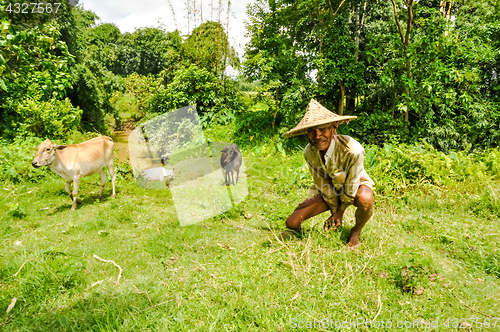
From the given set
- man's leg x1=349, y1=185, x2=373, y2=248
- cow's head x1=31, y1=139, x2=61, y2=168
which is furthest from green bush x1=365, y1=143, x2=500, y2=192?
cow's head x1=31, y1=139, x2=61, y2=168

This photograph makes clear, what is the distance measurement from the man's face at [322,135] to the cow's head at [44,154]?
14.8 ft

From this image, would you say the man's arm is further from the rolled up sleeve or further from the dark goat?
the dark goat

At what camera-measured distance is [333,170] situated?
331cm

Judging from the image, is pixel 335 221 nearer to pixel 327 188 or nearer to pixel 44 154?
pixel 327 188

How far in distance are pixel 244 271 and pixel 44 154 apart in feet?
13.5

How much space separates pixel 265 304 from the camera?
2666mm

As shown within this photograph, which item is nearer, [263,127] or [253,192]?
[253,192]

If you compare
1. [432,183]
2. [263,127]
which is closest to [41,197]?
[263,127]

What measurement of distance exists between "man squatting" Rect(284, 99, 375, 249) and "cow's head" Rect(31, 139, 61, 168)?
424cm

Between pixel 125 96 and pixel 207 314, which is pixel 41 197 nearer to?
pixel 207 314

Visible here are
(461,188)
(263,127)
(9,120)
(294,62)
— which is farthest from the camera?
(263,127)

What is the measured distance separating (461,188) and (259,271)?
487 centimetres

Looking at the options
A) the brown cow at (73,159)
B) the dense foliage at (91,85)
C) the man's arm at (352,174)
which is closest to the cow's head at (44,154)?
the brown cow at (73,159)

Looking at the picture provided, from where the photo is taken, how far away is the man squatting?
3.09 metres
